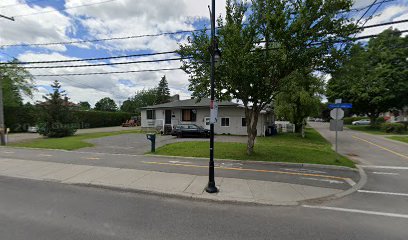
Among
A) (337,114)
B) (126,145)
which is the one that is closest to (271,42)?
(337,114)

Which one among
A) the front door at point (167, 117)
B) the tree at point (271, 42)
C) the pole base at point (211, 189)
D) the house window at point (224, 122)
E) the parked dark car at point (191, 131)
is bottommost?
the pole base at point (211, 189)

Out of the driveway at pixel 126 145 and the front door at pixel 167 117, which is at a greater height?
the front door at pixel 167 117

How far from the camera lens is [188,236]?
3818mm

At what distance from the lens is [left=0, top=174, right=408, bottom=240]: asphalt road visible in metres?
3.88

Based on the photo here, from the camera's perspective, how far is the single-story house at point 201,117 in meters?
23.3

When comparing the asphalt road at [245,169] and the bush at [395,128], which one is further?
the bush at [395,128]

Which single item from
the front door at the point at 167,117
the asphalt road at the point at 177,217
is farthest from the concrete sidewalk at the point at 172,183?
the front door at the point at 167,117

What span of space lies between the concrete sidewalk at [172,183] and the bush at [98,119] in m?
27.1

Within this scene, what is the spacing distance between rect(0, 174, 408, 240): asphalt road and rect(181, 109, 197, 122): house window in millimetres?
20097

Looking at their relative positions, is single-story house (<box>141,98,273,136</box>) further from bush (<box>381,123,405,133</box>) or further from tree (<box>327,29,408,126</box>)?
bush (<box>381,123,405,133</box>)

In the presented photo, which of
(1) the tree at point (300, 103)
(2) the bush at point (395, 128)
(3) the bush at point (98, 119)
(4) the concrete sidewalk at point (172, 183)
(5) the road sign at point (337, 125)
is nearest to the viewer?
(4) the concrete sidewalk at point (172, 183)

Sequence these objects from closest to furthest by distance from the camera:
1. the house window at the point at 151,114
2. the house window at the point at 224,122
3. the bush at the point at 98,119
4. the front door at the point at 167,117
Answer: the house window at the point at 224,122 → the front door at the point at 167,117 → the house window at the point at 151,114 → the bush at the point at 98,119

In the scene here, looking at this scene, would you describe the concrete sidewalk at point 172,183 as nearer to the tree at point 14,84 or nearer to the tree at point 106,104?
the tree at point 14,84

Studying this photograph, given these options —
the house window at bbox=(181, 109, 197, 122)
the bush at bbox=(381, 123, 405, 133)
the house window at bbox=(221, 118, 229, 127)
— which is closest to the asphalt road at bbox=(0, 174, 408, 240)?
the house window at bbox=(221, 118, 229, 127)
